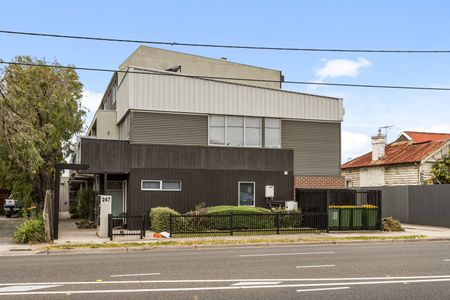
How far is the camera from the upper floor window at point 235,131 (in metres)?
26.3

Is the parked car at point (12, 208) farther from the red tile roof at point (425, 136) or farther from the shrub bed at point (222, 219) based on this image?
the red tile roof at point (425, 136)

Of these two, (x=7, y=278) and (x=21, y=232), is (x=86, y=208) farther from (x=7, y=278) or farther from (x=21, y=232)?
(x=7, y=278)

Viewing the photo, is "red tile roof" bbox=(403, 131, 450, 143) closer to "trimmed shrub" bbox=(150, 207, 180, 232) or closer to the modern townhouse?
the modern townhouse

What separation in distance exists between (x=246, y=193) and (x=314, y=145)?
4826 millimetres

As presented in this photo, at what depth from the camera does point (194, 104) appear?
25.9 meters

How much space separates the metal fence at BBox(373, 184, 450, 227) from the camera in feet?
89.7

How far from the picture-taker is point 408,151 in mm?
39844

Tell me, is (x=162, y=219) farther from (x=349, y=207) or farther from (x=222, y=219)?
(x=349, y=207)

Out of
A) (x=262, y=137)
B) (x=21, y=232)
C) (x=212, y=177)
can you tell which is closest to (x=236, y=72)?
(x=262, y=137)

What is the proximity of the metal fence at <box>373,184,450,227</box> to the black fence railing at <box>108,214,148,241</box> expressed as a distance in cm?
1503

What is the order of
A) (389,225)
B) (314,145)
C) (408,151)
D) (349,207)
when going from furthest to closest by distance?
(408,151), (314,145), (389,225), (349,207)

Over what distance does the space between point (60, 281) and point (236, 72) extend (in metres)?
26.4

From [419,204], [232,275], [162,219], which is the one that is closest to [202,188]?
[162,219]

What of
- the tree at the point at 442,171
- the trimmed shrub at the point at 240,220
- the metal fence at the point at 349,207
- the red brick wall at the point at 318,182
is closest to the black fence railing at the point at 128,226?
the trimmed shrub at the point at 240,220
